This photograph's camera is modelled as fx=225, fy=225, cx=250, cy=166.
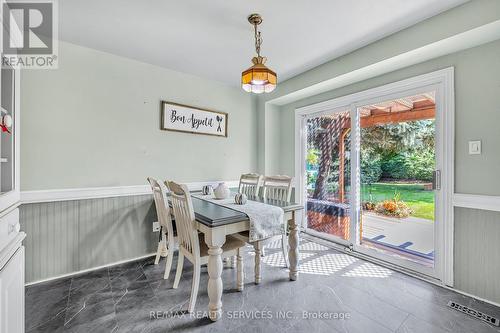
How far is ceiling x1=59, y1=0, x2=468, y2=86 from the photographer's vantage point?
183cm

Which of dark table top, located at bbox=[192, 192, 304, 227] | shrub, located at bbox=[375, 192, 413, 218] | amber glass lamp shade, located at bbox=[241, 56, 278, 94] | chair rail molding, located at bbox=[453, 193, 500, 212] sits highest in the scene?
amber glass lamp shade, located at bbox=[241, 56, 278, 94]

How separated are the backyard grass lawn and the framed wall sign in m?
2.21

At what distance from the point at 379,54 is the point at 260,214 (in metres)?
2.03

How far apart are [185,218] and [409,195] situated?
2.40 meters

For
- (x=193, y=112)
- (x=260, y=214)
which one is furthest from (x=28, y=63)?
(x=260, y=214)

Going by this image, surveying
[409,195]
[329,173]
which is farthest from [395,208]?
[329,173]

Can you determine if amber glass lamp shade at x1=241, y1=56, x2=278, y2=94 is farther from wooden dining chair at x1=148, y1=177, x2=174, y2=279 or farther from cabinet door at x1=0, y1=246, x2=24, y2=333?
cabinet door at x1=0, y1=246, x2=24, y2=333

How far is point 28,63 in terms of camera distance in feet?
7.30

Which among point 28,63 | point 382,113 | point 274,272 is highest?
point 28,63

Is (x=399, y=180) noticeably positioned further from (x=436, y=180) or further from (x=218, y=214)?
(x=218, y=214)

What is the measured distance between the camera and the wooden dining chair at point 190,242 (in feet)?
5.74

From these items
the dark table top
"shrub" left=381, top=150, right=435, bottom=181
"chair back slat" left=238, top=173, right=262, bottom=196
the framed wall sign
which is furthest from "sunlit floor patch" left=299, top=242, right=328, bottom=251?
the framed wall sign

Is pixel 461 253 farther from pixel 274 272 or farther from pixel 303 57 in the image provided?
pixel 303 57

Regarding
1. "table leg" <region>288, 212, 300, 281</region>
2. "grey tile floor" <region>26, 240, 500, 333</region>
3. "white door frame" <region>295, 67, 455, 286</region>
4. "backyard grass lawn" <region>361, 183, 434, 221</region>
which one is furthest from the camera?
"backyard grass lawn" <region>361, 183, 434, 221</region>
